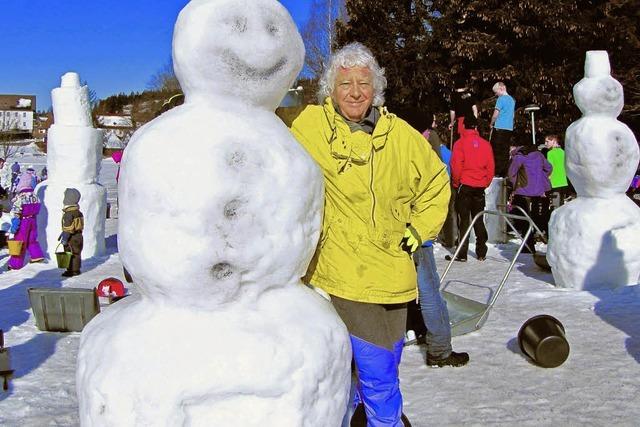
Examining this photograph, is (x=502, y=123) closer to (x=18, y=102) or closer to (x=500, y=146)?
(x=500, y=146)

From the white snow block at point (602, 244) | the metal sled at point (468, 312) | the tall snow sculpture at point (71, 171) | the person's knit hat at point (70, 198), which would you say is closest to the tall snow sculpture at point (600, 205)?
the white snow block at point (602, 244)

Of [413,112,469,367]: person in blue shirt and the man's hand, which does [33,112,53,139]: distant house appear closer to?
[413,112,469,367]: person in blue shirt

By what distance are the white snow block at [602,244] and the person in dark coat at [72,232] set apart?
5.76 meters

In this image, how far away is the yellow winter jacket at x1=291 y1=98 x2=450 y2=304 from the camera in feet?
8.07

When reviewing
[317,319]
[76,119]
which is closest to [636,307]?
[317,319]

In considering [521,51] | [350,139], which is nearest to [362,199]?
[350,139]

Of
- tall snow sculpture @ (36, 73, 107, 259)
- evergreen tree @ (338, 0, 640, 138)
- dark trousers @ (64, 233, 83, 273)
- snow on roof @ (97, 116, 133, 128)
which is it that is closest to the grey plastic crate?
dark trousers @ (64, 233, 83, 273)

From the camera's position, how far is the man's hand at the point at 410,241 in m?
2.54

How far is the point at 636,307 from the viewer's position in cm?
579

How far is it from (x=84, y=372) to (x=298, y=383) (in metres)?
0.61

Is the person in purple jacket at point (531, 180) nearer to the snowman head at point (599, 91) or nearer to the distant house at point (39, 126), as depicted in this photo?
the snowman head at point (599, 91)

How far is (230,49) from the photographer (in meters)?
1.83

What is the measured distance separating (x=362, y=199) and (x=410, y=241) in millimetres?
256

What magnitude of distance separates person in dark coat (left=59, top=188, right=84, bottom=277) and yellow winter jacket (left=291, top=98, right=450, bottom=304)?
648 centimetres
